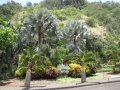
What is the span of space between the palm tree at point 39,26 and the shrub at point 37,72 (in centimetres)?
654

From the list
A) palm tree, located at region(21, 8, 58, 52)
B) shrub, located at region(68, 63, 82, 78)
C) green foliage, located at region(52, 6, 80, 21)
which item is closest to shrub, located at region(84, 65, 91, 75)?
shrub, located at region(68, 63, 82, 78)

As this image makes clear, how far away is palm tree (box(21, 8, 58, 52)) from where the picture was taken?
27.8 metres

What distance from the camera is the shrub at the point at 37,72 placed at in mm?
20975

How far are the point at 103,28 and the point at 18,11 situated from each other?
32.8 metres

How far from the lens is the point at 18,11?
7638 cm

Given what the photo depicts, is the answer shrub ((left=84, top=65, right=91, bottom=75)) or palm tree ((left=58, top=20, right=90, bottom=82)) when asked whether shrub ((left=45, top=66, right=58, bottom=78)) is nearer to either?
shrub ((left=84, top=65, right=91, bottom=75))

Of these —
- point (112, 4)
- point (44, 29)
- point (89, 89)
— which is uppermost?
point (112, 4)

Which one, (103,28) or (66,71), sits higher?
(103,28)

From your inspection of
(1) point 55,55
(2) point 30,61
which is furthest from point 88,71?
(2) point 30,61

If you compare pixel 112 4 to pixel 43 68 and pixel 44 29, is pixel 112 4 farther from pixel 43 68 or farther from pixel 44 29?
pixel 43 68

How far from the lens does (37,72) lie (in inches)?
828

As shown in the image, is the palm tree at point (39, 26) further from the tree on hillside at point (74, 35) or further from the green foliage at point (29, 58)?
the green foliage at point (29, 58)

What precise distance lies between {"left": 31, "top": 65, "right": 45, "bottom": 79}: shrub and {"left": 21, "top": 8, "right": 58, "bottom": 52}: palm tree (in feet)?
21.5

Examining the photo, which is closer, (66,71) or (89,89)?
(89,89)
